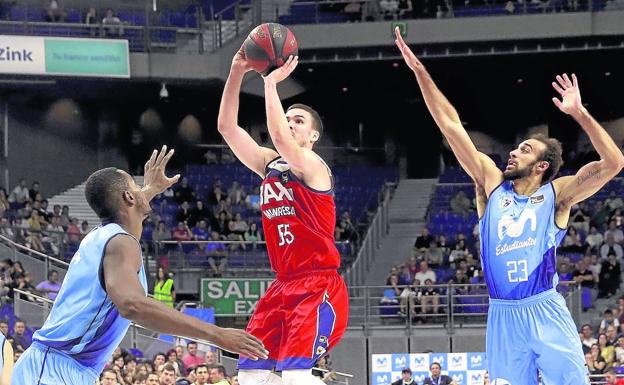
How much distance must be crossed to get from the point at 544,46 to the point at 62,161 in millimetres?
12874

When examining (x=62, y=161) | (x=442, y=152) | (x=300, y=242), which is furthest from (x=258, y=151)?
(x=442, y=152)

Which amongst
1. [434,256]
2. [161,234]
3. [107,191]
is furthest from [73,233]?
[107,191]

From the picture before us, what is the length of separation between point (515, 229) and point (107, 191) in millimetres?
2857

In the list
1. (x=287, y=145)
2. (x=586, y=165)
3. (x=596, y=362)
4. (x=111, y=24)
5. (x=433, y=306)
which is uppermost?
(x=111, y=24)

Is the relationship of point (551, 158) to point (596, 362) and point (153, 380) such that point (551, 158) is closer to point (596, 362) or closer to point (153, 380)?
point (153, 380)

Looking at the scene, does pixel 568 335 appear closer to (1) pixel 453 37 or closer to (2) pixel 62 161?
(1) pixel 453 37

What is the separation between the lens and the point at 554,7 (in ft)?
82.6

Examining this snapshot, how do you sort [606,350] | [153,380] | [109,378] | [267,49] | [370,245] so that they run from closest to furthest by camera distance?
[267,49], [109,378], [153,380], [606,350], [370,245]

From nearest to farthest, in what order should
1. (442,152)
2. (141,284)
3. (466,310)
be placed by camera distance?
(141,284) < (466,310) < (442,152)

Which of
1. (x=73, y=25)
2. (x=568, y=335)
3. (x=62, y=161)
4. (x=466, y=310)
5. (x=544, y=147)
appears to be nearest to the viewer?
(x=568, y=335)

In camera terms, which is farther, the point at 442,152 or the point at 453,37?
the point at 442,152

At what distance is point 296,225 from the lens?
7.19 metres

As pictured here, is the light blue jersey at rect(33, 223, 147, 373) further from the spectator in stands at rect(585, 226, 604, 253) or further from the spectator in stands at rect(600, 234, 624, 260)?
the spectator in stands at rect(585, 226, 604, 253)

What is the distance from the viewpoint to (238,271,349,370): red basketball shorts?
692 cm
